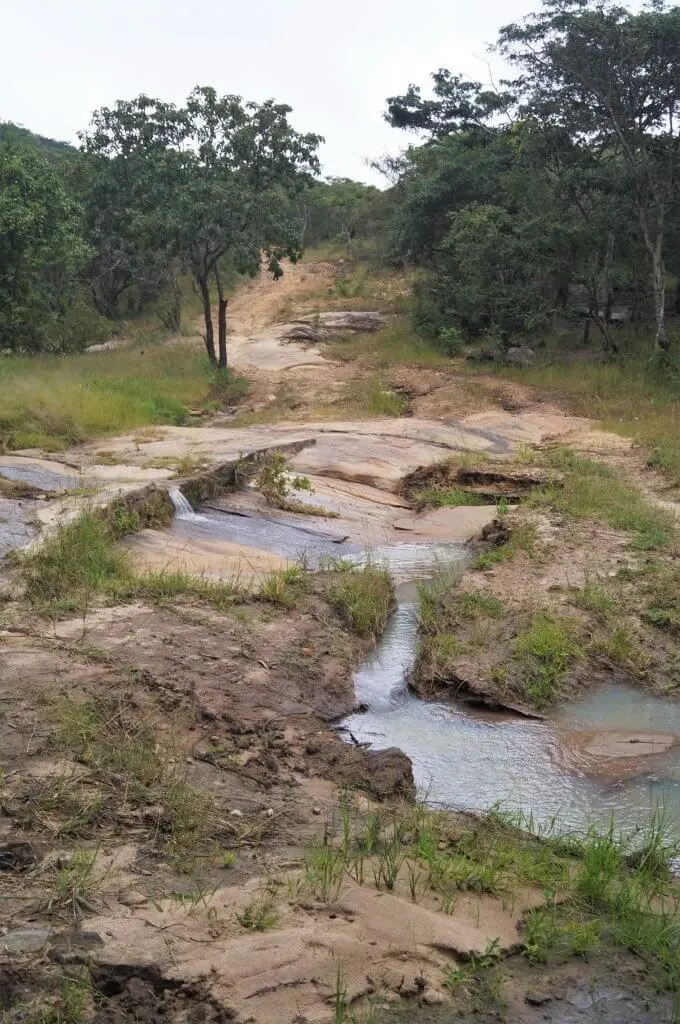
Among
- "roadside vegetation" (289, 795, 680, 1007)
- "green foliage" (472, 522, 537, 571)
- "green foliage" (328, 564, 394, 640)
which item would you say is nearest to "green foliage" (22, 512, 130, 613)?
"green foliage" (328, 564, 394, 640)

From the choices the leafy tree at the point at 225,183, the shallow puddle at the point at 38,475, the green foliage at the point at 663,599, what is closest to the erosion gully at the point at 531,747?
the green foliage at the point at 663,599

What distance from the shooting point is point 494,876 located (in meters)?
3.64

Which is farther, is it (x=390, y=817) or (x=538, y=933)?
(x=390, y=817)

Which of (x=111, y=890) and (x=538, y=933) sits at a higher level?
(x=111, y=890)

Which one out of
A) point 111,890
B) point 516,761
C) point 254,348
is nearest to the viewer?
point 111,890

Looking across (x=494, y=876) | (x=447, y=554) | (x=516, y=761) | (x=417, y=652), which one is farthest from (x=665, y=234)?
(x=494, y=876)

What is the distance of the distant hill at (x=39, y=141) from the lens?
30.4m

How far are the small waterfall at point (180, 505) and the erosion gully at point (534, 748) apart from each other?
3350mm

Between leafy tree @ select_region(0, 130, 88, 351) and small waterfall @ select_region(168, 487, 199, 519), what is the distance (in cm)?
1137

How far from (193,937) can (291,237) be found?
16319 mm

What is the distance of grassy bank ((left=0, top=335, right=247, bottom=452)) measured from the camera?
12.8m

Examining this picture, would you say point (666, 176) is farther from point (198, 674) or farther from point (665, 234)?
point (198, 674)

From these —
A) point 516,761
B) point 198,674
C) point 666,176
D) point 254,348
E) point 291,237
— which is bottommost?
point 516,761

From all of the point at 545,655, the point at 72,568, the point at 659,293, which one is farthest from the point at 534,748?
the point at 659,293
